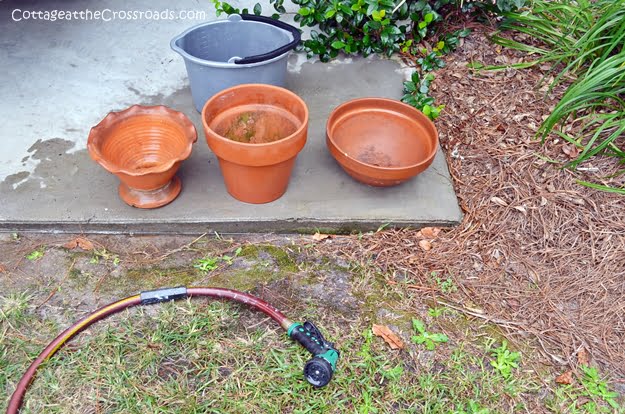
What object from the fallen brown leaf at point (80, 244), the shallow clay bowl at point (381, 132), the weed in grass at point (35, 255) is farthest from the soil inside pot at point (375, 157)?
the weed in grass at point (35, 255)

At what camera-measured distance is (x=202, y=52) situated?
2.34 meters

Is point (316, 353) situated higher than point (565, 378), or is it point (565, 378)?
point (316, 353)

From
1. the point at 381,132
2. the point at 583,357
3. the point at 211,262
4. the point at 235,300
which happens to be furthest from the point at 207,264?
the point at 583,357

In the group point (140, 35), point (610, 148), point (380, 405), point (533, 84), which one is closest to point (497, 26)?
point (533, 84)

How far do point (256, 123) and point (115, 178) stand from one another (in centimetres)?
66

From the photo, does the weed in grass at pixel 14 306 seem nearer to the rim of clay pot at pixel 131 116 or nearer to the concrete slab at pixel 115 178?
the concrete slab at pixel 115 178

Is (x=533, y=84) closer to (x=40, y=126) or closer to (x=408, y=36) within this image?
(x=408, y=36)

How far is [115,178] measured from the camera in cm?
207

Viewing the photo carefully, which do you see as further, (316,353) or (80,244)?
(80,244)

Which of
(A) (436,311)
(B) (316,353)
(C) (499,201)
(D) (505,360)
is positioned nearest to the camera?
(B) (316,353)

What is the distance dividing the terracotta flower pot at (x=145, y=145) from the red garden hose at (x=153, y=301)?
43 centimetres

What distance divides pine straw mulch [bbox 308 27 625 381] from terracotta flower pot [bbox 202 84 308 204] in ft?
1.23

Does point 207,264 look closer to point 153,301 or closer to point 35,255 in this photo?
point 153,301

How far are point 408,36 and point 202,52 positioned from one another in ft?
4.10
